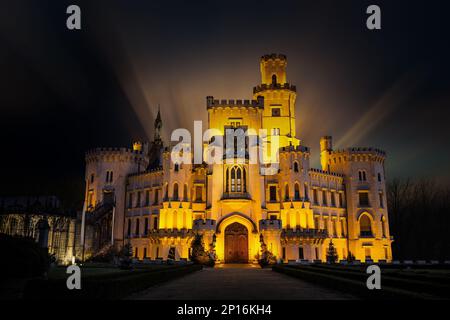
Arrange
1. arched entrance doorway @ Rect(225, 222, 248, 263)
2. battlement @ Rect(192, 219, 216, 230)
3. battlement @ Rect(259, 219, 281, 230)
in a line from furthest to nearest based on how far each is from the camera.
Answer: arched entrance doorway @ Rect(225, 222, 248, 263)
battlement @ Rect(259, 219, 281, 230)
battlement @ Rect(192, 219, 216, 230)

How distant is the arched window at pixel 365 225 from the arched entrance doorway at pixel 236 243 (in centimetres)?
2173

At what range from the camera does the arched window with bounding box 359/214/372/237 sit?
58.8 m

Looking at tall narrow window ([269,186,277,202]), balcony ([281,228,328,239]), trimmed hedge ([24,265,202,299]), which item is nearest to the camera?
trimmed hedge ([24,265,202,299])

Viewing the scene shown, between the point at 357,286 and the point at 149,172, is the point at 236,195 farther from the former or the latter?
the point at 357,286

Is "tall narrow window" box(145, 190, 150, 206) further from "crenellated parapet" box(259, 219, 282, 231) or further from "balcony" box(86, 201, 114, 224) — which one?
"crenellated parapet" box(259, 219, 282, 231)

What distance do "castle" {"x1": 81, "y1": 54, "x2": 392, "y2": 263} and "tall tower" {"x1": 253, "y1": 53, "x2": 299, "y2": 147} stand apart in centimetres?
17

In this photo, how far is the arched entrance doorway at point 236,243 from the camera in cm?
4697

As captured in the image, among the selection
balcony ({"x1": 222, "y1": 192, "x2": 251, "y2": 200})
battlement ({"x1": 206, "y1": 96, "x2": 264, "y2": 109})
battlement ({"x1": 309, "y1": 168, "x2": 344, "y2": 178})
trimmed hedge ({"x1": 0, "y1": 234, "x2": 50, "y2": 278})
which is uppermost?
battlement ({"x1": 206, "y1": 96, "x2": 264, "y2": 109})

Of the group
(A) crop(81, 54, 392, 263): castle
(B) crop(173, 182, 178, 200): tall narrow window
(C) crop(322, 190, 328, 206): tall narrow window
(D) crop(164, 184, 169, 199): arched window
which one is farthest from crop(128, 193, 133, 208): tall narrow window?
(C) crop(322, 190, 328, 206): tall narrow window

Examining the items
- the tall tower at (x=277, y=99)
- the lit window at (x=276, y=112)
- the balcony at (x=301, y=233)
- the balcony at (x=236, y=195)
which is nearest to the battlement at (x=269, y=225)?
the balcony at (x=236, y=195)

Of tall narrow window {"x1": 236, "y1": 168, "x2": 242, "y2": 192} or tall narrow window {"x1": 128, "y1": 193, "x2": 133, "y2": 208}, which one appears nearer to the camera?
tall narrow window {"x1": 236, "y1": 168, "x2": 242, "y2": 192}

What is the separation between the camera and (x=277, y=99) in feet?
207

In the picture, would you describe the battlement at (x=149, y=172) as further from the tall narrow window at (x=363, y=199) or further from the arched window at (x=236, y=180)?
the tall narrow window at (x=363, y=199)
